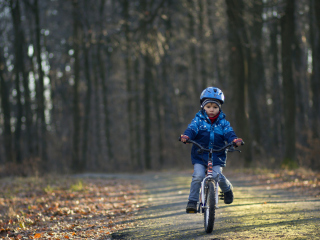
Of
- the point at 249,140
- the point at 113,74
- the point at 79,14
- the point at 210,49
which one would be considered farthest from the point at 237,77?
the point at 113,74

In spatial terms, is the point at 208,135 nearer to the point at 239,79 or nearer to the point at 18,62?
the point at 239,79

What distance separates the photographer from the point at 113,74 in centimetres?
3694

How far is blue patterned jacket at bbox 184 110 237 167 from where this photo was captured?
693 cm

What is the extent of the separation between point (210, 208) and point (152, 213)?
317 centimetres

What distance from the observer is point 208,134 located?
22.9 ft

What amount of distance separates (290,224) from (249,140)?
13.3m

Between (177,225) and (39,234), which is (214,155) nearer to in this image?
(177,225)

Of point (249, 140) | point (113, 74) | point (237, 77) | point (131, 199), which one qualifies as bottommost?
point (131, 199)

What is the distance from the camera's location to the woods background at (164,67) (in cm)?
1800

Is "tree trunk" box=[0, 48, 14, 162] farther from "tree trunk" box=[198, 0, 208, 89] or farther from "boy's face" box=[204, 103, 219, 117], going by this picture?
"boy's face" box=[204, 103, 219, 117]

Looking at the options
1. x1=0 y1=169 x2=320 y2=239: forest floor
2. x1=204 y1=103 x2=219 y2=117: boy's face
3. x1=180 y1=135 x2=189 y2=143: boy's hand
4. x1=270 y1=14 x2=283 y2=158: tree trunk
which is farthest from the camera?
x1=270 y1=14 x2=283 y2=158: tree trunk

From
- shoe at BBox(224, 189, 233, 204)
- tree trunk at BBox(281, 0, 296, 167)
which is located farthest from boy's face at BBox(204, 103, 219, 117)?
tree trunk at BBox(281, 0, 296, 167)

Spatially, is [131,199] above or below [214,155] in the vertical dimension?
below

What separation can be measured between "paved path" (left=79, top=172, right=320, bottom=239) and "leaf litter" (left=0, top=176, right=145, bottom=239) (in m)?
0.60
